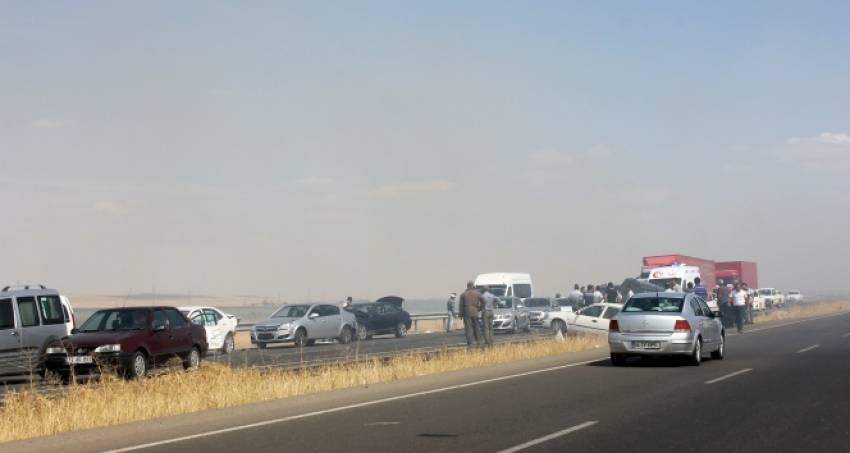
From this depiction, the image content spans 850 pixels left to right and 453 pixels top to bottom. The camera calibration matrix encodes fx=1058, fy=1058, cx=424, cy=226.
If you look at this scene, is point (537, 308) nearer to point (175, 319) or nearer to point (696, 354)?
point (696, 354)

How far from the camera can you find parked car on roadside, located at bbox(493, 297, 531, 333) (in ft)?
151

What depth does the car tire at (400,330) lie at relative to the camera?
1821 inches

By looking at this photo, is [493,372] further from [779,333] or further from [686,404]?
[779,333]

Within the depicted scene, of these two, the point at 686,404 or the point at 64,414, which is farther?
the point at 686,404

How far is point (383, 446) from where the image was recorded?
37.8 ft

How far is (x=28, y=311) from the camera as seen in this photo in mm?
24516

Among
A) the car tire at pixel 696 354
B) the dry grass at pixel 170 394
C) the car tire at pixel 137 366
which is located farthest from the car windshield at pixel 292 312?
the car tire at pixel 696 354

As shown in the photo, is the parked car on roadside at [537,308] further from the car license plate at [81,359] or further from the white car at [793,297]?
the white car at [793,297]

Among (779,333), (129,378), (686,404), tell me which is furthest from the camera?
(779,333)

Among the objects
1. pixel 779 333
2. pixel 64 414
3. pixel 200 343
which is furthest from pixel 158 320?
pixel 779 333

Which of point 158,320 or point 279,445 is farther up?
point 158,320

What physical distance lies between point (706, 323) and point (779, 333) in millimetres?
16934

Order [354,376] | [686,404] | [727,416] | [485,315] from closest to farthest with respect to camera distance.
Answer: [727,416]
[686,404]
[354,376]
[485,315]

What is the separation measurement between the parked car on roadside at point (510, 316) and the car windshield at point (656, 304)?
872 inches
